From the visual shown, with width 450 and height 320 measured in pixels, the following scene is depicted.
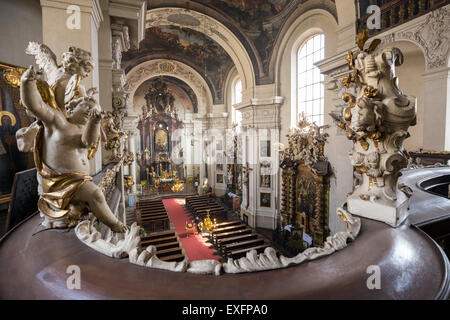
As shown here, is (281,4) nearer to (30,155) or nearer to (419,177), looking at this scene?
(419,177)

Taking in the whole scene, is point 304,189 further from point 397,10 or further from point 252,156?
point 397,10

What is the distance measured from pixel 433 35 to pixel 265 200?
27.8 feet

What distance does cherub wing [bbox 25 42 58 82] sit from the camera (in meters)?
1.88

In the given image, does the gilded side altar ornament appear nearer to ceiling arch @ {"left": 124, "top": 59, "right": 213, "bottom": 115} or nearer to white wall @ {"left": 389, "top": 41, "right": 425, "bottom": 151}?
white wall @ {"left": 389, "top": 41, "right": 425, "bottom": 151}

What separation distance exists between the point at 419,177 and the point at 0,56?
21.3 ft

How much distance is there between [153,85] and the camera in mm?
20062

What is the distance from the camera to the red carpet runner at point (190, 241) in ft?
30.2

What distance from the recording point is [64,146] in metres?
1.67

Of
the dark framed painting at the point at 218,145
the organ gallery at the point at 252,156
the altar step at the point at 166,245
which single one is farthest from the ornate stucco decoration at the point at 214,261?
the dark framed painting at the point at 218,145

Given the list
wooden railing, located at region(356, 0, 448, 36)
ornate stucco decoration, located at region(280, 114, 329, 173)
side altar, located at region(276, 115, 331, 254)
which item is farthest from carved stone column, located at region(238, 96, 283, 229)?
wooden railing, located at region(356, 0, 448, 36)

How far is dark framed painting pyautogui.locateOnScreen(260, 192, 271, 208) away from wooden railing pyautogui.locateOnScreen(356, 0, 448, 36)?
302 inches
